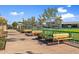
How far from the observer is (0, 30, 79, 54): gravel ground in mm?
5543

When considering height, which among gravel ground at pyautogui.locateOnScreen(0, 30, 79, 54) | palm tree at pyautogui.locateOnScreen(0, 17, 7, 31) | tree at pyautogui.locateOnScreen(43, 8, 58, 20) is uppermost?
tree at pyautogui.locateOnScreen(43, 8, 58, 20)

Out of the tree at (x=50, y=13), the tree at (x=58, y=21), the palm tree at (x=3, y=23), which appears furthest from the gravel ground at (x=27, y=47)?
the tree at (x=50, y=13)

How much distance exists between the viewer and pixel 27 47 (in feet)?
18.3

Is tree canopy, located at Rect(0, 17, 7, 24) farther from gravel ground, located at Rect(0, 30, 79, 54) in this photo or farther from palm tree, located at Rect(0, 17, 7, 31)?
gravel ground, located at Rect(0, 30, 79, 54)

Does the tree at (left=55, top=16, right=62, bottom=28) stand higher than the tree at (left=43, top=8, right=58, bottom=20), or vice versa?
the tree at (left=43, top=8, right=58, bottom=20)

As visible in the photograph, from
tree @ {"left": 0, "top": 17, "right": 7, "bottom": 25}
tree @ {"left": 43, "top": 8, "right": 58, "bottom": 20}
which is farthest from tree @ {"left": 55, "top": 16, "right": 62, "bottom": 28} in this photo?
tree @ {"left": 0, "top": 17, "right": 7, "bottom": 25}

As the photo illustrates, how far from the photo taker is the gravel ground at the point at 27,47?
5543 millimetres

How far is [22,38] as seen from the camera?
5.63 m

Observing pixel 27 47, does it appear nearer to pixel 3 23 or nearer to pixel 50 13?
pixel 3 23

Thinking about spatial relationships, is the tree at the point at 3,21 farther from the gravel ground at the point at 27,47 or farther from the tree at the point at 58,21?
the tree at the point at 58,21

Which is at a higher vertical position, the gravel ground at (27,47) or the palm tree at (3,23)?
the palm tree at (3,23)
